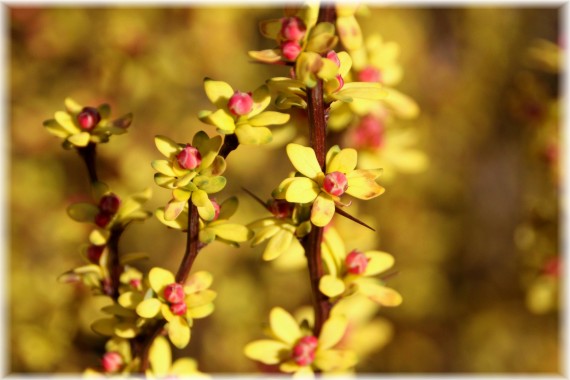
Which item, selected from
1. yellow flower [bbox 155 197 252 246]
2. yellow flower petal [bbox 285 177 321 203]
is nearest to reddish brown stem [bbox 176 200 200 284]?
yellow flower [bbox 155 197 252 246]

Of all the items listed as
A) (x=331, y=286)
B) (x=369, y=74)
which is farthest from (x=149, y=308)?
(x=369, y=74)

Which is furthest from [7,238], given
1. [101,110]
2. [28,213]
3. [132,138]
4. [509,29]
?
[509,29]

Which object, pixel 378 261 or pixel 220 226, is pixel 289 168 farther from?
pixel 220 226

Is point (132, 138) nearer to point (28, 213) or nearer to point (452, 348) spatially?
point (28, 213)

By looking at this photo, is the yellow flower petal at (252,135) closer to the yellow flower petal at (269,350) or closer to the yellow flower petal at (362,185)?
the yellow flower petal at (362,185)

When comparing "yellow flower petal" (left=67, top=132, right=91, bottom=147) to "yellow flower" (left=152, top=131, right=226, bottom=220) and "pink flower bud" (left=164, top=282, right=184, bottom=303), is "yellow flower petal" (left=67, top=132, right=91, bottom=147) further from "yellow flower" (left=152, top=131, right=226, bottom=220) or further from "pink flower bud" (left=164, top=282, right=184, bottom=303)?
"pink flower bud" (left=164, top=282, right=184, bottom=303)

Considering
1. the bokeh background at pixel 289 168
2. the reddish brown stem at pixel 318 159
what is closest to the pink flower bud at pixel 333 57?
the reddish brown stem at pixel 318 159
